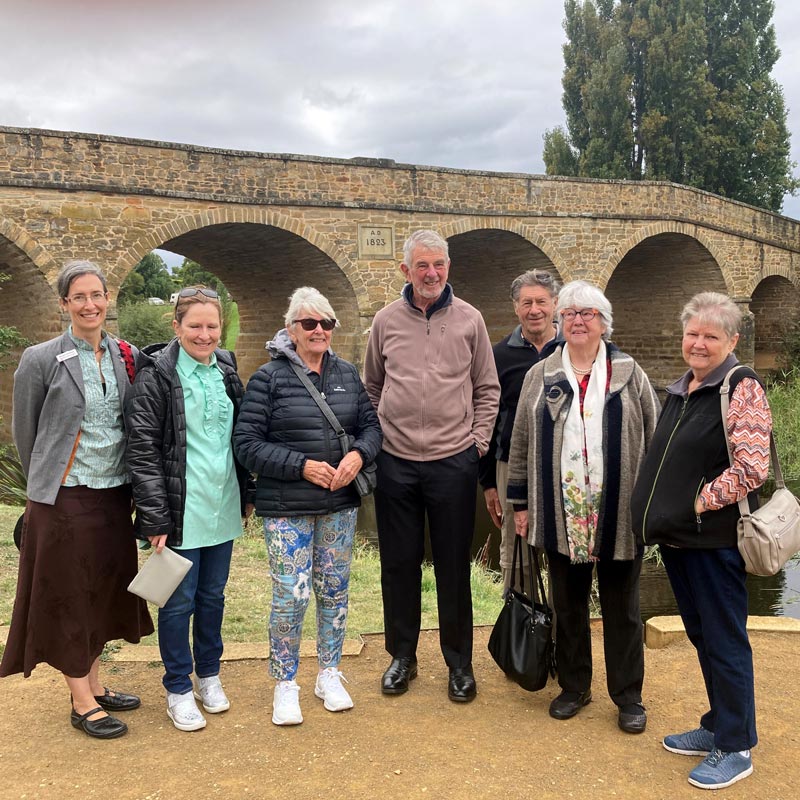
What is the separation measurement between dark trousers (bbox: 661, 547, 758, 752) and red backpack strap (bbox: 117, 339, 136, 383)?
227cm

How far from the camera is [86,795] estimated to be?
2.71 meters

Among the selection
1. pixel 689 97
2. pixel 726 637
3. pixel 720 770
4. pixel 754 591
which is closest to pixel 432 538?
pixel 726 637

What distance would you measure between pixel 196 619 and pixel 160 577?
41cm

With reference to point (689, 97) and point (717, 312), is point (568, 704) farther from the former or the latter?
point (689, 97)

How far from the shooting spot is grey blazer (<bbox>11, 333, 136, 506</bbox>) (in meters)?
2.97

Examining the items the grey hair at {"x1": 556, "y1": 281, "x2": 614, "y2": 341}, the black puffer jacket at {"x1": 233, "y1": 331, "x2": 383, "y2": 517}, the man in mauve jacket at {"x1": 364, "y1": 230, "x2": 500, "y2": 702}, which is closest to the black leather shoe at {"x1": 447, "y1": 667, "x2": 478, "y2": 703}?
the man in mauve jacket at {"x1": 364, "y1": 230, "x2": 500, "y2": 702}

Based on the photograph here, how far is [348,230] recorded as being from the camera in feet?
46.6

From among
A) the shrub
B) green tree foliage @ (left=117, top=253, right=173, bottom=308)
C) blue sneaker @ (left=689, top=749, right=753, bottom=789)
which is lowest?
blue sneaker @ (left=689, top=749, right=753, bottom=789)

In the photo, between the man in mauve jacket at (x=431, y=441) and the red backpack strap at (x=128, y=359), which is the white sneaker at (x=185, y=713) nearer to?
the man in mauve jacket at (x=431, y=441)

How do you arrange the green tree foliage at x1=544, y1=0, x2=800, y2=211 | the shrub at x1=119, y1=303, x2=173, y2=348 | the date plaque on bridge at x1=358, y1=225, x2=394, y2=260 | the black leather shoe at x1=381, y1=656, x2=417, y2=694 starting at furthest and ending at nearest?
the green tree foliage at x1=544, y1=0, x2=800, y2=211
the shrub at x1=119, y1=303, x2=173, y2=348
the date plaque on bridge at x1=358, y1=225, x2=394, y2=260
the black leather shoe at x1=381, y1=656, x2=417, y2=694

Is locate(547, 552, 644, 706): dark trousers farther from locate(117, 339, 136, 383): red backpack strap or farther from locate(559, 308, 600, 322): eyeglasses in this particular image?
locate(117, 339, 136, 383): red backpack strap

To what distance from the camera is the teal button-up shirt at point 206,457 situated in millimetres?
3129

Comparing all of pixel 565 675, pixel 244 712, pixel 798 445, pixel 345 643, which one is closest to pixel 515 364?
pixel 565 675

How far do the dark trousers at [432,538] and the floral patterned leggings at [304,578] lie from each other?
244 millimetres
